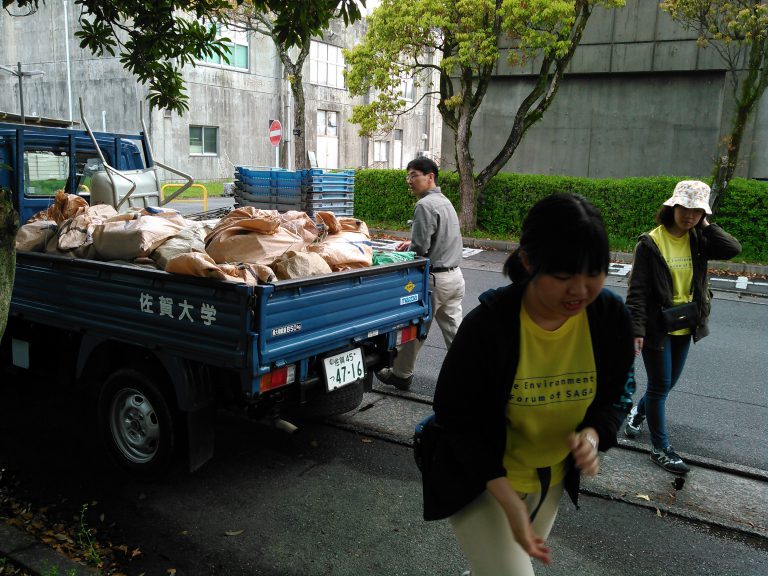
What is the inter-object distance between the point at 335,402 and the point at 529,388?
2770mm

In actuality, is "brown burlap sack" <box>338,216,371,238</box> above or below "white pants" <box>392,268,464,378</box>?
above

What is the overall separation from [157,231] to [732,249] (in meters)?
3.62

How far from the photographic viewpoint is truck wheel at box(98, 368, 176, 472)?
13.4ft

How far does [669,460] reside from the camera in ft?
14.7

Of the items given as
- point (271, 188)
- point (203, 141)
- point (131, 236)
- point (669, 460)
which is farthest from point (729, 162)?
point (203, 141)

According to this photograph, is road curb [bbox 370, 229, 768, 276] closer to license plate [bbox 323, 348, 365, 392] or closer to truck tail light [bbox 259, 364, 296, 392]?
license plate [bbox 323, 348, 365, 392]

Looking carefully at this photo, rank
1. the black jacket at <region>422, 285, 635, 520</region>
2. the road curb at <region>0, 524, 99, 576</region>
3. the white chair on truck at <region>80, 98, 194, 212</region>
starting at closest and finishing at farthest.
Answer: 1. the black jacket at <region>422, 285, 635, 520</region>
2. the road curb at <region>0, 524, 99, 576</region>
3. the white chair on truck at <region>80, 98, 194, 212</region>

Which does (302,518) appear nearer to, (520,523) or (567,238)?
(520,523)

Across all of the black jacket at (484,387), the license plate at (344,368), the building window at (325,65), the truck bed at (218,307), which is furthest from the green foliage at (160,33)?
the building window at (325,65)

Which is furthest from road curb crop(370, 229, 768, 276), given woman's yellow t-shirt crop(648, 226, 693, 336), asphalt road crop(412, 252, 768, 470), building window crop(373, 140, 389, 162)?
building window crop(373, 140, 389, 162)

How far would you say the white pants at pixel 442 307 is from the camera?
583cm

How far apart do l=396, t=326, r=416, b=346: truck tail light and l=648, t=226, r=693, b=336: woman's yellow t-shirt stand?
174 centimetres

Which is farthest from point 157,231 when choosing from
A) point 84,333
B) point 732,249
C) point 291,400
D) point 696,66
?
point 696,66

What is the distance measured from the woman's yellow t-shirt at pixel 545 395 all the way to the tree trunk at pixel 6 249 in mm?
2157
